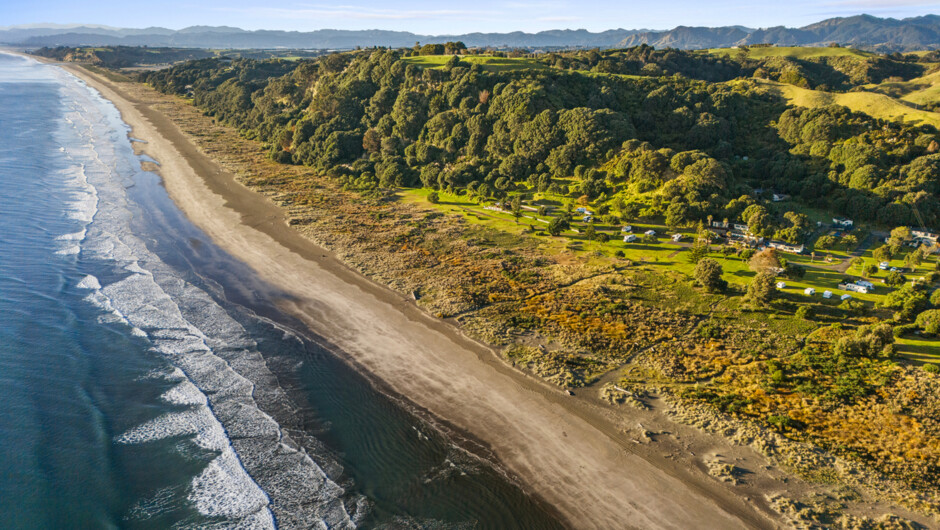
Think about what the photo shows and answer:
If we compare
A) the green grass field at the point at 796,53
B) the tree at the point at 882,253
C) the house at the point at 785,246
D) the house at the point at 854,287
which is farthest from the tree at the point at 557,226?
the green grass field at the point at 796,53

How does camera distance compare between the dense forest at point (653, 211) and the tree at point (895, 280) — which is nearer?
the dense forest at point (653, 211)

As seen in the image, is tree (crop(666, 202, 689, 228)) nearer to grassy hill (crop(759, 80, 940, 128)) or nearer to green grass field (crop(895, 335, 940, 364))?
green grass field (crop(895, 335, 940, 364))

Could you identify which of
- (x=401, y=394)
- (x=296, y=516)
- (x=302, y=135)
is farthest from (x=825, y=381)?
(x=302, y=135)

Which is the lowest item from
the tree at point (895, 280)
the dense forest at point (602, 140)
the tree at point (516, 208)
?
the tree at point (895, 280)

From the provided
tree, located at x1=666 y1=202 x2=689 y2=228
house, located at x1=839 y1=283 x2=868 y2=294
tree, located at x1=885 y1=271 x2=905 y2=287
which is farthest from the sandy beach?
tree, located at x1=885 y1=271 x2=905 y2=287

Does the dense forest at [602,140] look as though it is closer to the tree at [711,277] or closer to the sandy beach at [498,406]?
the tree at [711,277]

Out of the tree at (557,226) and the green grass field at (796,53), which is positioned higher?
the green grass field at (796,53)
